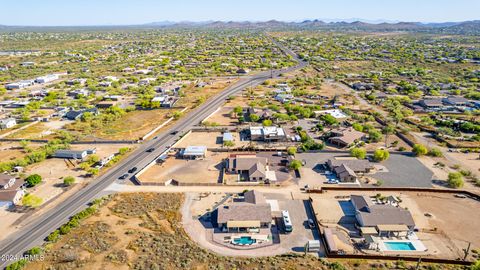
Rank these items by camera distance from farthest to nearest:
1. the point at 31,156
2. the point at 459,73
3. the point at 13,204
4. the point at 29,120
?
the point at 459,73 → the point at 29,120 → the point at 31,156 → the point at 13,204

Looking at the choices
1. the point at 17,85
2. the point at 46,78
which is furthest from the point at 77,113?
the point at 46,78

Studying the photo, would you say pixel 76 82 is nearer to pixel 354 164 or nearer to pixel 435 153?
pixel 354 164

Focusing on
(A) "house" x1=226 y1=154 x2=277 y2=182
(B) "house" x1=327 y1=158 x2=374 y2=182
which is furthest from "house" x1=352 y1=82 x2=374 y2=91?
(A) "house" x1=226 y1=154 x2=277 y2=182

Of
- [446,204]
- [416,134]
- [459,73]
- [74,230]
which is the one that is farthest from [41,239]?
[459,73]

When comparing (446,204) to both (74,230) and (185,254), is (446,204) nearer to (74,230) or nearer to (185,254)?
(185,254)

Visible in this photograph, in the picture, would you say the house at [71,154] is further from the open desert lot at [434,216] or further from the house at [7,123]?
the open desert lot at [434,216]

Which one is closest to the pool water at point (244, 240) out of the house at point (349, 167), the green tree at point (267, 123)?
the house at point (349, 167)
